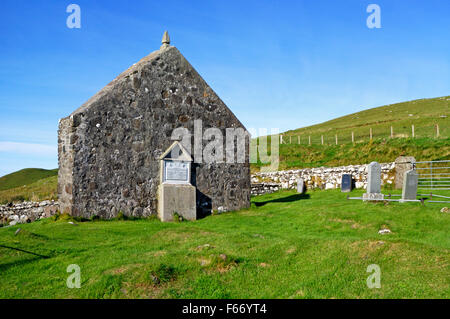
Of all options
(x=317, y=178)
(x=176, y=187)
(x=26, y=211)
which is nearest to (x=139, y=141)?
(x=176, y=187)

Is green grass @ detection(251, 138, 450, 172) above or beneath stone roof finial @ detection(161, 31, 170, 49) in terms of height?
beneath

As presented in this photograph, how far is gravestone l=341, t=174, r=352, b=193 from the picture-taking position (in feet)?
74.0

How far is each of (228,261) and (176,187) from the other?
7.50 metres

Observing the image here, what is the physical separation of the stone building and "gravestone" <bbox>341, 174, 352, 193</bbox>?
7553mm

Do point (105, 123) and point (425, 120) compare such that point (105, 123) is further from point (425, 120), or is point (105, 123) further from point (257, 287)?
point (425, 120)

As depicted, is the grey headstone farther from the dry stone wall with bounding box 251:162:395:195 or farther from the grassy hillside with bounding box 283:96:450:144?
the grassy hillside with bounding box 283:96:450:144

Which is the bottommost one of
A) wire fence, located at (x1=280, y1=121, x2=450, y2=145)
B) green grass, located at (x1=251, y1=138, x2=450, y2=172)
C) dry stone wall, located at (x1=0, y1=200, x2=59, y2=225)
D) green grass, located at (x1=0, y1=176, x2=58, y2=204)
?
dry stone wall, located at (x1=0, y1=200, x2=59, y2=225)

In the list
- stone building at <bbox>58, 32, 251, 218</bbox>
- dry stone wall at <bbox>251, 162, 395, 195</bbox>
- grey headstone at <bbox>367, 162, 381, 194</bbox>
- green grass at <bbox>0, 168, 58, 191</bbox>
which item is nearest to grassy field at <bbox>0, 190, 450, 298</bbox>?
stone building at <bbox>58, 32, 251, 218</bbox>

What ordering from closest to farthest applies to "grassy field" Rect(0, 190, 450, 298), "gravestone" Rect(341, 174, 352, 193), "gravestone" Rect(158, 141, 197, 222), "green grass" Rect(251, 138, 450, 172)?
"grassy field" Rect(0, 190, 450, 298), "gravestone" Rect(158, 141, 197, 222), "gravestone" Rect(341, 174, 352, 193), "green grass" Rect(251, 138, 450, 172)

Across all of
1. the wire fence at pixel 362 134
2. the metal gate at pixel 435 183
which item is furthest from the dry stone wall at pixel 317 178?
the wire fence at pixel 362 134

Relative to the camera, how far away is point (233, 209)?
17.5 metres

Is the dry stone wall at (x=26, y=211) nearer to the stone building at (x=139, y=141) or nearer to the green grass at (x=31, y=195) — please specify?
the stone building at (x=139, y=141)

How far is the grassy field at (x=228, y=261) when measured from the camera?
23.5 feet
